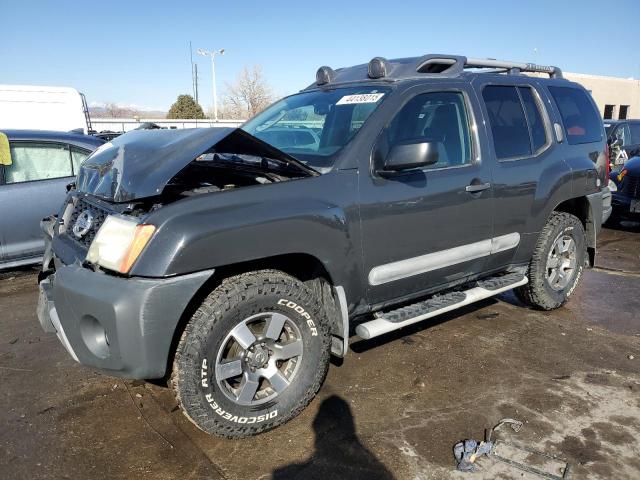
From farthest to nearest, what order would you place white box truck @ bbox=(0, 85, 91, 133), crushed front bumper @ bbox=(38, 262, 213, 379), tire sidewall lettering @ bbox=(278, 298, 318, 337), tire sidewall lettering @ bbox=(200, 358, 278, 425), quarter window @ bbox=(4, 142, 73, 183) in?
white box truck @ bbox=(0, 85, 91, 133)
quarter window @ bbox=(4, 142, 73, 183)
tire sidewall lettering @ bbox=(278, 298, 318, 337)
tire sidewall lettering @ bbox=(200, 358, 278, 425)
crushed front bumper @ bbox=(38, 262, 213, 379)

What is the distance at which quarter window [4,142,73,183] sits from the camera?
532cm

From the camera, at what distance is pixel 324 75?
4035 millimetres

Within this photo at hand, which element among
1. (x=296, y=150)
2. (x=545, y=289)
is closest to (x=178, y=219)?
(x=296, y=150)

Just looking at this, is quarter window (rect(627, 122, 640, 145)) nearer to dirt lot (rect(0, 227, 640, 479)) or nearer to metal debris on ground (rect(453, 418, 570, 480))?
dirt lot (rect(0, 227, 640, 479))

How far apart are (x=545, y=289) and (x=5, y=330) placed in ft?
15.1

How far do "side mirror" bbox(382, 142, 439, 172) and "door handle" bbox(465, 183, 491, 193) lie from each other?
2.17 ft

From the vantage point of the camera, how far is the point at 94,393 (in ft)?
10.6

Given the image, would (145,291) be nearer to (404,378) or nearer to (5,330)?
(404,378)

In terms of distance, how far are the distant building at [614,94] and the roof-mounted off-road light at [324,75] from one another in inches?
1318

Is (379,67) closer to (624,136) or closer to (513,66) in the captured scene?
(513,66)

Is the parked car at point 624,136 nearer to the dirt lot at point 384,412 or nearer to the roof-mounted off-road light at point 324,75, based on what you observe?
the dirt lot at point 384,412

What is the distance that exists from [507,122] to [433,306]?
1.60m

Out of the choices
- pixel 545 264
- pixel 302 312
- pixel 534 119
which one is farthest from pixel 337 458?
pixel 534 119

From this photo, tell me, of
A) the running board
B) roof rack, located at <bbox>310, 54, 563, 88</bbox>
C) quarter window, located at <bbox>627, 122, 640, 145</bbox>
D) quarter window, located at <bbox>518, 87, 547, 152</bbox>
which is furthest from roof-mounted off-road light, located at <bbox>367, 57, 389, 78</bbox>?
quarter window, located at <bbox>627, 122, 640, 145</bbox>
